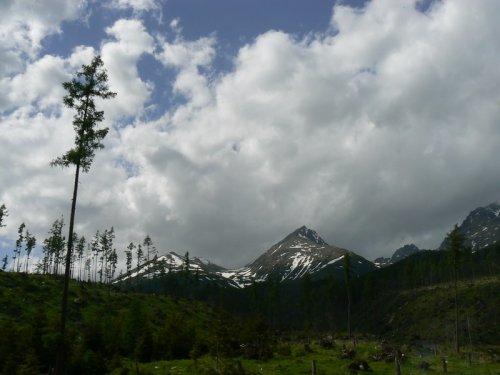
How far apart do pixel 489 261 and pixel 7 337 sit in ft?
588

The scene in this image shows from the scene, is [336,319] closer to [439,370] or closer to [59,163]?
[439,370]

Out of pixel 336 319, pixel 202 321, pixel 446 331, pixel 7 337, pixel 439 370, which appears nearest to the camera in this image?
pixel 439 370

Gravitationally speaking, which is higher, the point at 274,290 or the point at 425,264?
the point at 425,264

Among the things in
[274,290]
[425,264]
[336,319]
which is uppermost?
[425,264]

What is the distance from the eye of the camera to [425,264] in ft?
593

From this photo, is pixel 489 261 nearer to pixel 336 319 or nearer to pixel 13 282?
pixel 336 319

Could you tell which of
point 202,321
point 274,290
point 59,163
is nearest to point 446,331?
point 274,290

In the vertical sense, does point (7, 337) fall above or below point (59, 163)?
below

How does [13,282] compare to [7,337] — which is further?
[13,282]

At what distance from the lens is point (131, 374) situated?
1309 inches

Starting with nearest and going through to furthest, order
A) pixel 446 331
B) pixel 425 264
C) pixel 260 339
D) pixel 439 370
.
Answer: pixel 439 370 → pixel 260 339 → pixel 446 331 → pixel 425 264

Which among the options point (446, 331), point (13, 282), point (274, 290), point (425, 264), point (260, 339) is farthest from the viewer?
point (425, 264)

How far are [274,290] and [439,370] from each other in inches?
4356

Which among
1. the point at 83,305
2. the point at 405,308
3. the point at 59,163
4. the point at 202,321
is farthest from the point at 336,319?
the point at 59,163
